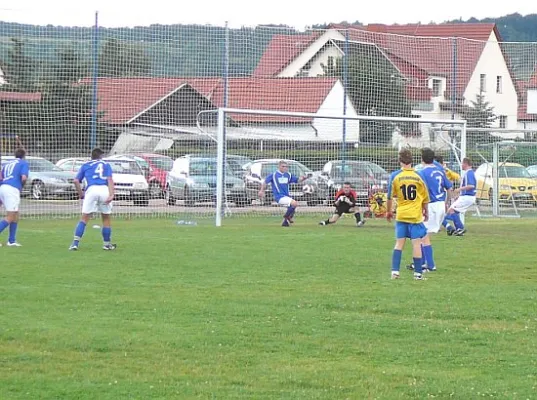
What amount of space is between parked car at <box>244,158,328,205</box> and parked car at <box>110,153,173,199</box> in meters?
2.26

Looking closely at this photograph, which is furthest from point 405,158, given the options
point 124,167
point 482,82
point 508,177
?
point 482,82

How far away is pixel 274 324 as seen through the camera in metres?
10.8

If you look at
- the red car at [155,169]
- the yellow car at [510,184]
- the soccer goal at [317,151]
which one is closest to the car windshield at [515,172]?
the yellow car at [510,184]

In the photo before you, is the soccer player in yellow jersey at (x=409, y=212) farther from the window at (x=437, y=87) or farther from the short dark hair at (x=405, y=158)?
the window at (x=437, y=87)

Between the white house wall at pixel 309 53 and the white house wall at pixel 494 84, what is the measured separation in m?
5.12

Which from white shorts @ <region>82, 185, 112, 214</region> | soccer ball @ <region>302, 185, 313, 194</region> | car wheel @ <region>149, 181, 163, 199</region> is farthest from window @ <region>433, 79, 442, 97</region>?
white shorts @ <region>82, 185, 112, 214</region>

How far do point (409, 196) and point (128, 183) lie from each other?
50.5 ft

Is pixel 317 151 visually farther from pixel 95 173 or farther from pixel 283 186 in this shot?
pixel 95 173

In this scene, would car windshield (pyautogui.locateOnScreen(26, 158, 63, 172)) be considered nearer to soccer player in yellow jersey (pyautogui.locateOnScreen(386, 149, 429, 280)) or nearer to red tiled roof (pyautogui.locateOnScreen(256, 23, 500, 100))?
red tiled roof (pyautogui.locateOnScreen(256, 23, 500, 100))

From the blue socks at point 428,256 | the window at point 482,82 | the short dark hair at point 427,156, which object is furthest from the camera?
the window at point 482,82

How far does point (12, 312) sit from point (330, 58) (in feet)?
81.3

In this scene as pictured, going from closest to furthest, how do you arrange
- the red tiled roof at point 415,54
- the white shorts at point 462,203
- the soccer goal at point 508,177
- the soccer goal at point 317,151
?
the white shorts at point 462,203 < the soccer goal at point 317,151 < the red tiled roof at point 415,54 < the soccer goal at point 508,177

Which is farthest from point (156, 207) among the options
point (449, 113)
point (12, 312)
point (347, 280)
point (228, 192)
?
point (12, 312)

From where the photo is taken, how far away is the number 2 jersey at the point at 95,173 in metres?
19.1
